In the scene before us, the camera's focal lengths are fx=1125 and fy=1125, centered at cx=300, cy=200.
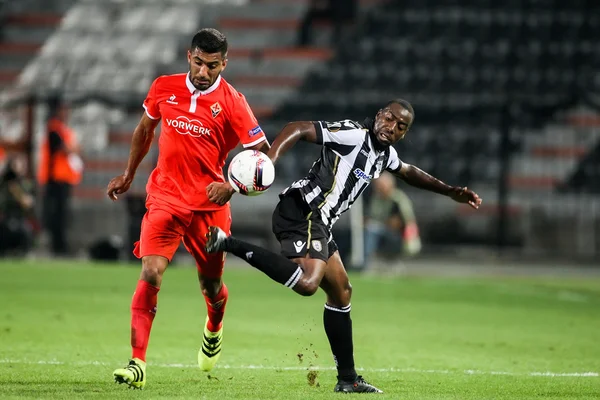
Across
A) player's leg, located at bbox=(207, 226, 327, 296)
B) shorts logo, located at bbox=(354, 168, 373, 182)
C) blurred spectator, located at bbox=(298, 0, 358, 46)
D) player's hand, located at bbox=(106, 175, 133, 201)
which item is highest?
blurred spectator, located at bbox=(298, 0, 358, 46)

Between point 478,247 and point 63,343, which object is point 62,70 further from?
point 63,343

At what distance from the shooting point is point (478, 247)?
71.3 feet

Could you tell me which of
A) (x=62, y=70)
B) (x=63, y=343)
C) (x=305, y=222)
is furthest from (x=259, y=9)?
(x=305, y=222)

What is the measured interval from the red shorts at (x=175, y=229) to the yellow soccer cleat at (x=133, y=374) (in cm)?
79

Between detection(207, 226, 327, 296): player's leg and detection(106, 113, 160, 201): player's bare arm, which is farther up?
detection(106, 113, 160, 201): player's bare arm

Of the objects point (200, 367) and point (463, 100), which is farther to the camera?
point (463, 100)


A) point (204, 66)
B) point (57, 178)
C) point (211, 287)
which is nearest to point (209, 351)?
point (211, 287)

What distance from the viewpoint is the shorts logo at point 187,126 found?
24.2 ft

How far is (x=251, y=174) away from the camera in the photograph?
6.73 metres

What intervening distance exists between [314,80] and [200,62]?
1815cm

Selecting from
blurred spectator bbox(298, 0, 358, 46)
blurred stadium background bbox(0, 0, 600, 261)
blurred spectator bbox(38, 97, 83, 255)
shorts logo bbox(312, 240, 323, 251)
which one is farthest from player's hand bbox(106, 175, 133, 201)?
blurred spectator bbox(298, 0, 358, 46)

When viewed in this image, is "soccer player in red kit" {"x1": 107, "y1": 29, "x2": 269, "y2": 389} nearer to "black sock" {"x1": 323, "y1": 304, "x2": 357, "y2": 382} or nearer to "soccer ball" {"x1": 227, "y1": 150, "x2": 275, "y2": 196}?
"soccer ball" {"x1": 227, "y1": 150, "x2": 275, "y2": 196}

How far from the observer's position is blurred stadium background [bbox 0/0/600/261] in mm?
21797

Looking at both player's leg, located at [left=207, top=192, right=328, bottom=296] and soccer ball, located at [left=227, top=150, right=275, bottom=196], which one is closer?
soccer ball, located at [left=227, top=150, right=275, bottom=196]
